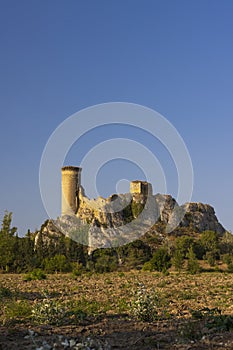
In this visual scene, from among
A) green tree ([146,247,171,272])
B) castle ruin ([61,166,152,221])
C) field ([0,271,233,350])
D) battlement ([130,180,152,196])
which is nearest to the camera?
field ([0,271,233,350])

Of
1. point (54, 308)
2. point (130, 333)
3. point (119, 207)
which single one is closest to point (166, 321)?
→ point (130, 333)

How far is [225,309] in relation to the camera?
12.7 meters

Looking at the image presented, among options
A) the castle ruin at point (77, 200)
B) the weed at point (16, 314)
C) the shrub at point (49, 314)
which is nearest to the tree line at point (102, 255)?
the castle ruin at point (77, 200)

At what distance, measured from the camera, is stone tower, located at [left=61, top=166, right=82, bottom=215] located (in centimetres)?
6606

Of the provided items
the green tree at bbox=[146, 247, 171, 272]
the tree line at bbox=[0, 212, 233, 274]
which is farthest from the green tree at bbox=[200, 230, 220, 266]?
the green tree at bbox=[146, 247, 171, 272]

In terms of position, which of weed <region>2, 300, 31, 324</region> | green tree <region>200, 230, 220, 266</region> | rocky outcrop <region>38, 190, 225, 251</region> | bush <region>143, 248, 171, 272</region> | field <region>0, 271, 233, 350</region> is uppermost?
rocky outcrop <region>38, 190, 225, 251</region>

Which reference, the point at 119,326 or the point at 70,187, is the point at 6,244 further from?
the point at 119,326

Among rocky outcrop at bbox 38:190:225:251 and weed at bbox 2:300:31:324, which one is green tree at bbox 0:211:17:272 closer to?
rocky outcrop at bbox 38:190:225:251

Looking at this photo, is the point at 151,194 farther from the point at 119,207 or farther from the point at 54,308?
the point at 54,308

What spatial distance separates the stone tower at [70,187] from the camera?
66062 millimetres

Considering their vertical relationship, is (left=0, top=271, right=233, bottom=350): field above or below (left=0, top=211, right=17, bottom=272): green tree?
below

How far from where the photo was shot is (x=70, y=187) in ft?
218

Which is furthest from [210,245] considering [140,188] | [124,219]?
[140,188]

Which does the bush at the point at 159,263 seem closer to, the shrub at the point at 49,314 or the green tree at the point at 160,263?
the green tree at the point at 160,263
